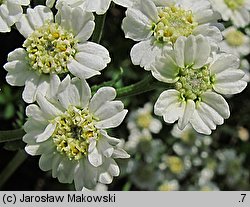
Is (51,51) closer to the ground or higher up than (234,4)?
higher up

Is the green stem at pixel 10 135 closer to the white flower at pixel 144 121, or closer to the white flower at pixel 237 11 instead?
the white flower at pixel 237 11

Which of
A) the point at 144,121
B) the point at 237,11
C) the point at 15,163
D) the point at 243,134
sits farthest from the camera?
the point at 243,134

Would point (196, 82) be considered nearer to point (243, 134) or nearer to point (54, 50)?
point (54, 50)

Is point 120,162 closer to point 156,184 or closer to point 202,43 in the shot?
point 156,184

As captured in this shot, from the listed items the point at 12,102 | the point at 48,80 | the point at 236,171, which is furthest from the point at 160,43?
the point at 236,171

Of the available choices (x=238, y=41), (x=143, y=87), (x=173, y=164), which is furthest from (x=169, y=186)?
(x=143, y=87)

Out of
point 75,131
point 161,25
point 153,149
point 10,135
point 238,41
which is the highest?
point 161,25

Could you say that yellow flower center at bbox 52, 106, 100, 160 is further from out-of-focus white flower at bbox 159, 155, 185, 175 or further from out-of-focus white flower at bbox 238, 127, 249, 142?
out-of-focus white flower at bbox 238, 127, 249, 142

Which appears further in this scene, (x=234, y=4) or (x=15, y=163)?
(x=234, y=4)

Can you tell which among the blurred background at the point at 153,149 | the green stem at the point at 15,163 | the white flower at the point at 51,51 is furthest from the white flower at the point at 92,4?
the blurred background at the point at 153,149

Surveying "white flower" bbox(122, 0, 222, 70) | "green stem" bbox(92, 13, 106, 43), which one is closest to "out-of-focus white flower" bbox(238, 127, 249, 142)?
"white flower" bbox(122, 0, 222, 70)
